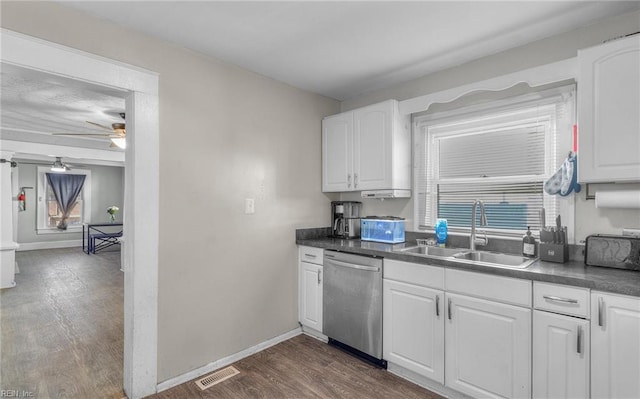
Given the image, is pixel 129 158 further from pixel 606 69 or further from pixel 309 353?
pixel 606 69

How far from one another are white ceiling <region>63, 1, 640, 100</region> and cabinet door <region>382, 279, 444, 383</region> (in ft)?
5.80

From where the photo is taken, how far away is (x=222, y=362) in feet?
8.36

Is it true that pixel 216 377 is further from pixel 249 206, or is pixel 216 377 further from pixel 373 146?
pixel 373 146

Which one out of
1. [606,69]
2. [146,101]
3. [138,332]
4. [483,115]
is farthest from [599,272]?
[146,101]

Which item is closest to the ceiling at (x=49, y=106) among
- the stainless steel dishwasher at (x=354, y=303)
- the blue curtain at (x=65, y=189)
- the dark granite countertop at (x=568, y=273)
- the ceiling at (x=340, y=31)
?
the ceiling at (x=340, y=31)

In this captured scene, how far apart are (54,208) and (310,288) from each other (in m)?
9.03

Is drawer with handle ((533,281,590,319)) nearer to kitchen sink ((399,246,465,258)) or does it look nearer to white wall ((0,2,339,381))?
kitchen sink ((399,246,465,258))

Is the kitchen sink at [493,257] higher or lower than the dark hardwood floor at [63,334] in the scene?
higher

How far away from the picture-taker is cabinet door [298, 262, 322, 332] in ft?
9.65

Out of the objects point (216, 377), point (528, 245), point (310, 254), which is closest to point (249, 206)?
point (310, 254)

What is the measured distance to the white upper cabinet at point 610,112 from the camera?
1688 mm

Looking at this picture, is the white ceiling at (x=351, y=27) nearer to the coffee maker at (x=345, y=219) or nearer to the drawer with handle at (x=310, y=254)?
the coffee maker at (x=345, y=219)

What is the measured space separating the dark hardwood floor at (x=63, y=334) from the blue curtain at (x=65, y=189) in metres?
3.43

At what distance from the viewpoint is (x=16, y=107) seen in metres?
3.71
